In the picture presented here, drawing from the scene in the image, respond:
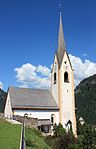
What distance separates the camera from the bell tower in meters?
49.6

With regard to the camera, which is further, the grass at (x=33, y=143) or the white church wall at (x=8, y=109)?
the white church wall at (x=8, y=109)

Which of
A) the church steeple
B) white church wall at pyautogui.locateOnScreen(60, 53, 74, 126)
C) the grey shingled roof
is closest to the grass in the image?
the grey shingled roof

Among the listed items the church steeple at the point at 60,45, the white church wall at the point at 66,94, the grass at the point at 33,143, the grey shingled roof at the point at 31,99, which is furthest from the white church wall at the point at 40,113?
the grass at the point at 33,143

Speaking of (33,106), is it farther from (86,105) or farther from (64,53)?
(86,105)

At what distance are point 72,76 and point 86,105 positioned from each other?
133587 mm

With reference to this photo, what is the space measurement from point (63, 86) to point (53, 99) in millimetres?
3143

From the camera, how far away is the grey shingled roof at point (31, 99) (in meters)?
46.8

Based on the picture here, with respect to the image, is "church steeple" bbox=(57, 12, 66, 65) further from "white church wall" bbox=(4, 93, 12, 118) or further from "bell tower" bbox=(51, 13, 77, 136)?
"white church wall" bbox=(4, 93, 12, 118)

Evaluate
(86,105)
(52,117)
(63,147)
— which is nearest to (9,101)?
(52,117)

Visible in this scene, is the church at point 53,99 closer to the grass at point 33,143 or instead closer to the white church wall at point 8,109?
the white church wall at point 8,109

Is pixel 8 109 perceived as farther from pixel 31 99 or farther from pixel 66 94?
pixel 66 94

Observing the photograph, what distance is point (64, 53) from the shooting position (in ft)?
171

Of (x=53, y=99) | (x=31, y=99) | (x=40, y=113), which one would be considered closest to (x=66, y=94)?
(x=53, y=99)

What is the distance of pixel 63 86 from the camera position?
50.7 m
